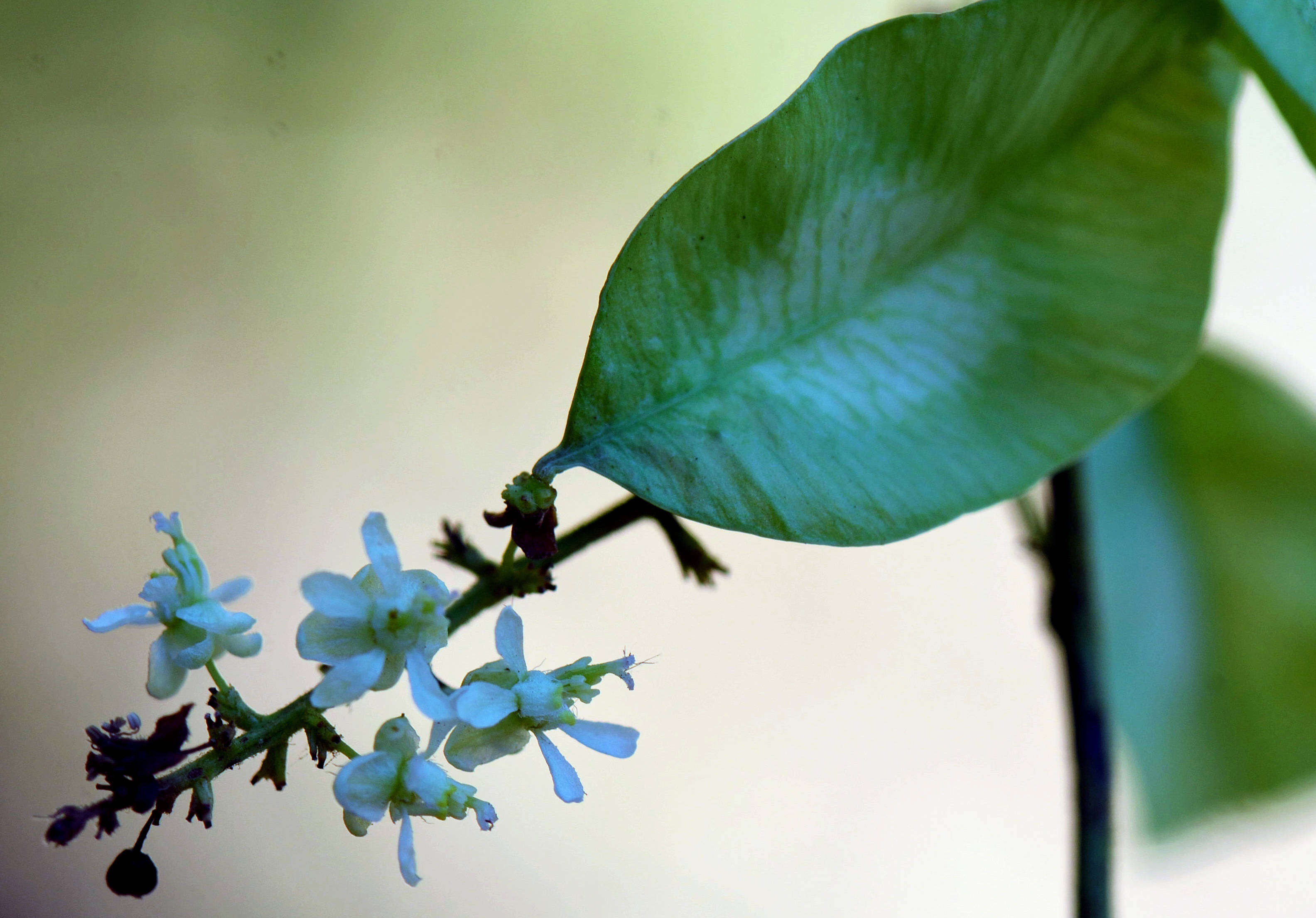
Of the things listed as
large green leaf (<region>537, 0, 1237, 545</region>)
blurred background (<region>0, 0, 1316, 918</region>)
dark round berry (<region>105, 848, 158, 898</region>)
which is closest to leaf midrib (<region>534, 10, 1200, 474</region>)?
large green leaf (<region>537, 0, 1237, 545</region>)

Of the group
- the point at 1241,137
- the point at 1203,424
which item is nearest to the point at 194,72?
the point at 1203,424

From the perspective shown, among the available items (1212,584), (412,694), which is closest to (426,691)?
(412,694)

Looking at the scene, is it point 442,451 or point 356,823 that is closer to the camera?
point 356,823

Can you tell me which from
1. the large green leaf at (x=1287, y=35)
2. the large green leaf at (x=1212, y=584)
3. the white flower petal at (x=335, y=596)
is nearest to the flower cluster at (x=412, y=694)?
the white flower petal at (x=335, y=596)

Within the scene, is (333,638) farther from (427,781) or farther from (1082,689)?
→ (1082,689)

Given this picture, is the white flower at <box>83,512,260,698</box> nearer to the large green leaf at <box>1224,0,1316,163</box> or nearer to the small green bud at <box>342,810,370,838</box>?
the small green bud at <box>342,810,370,838</box>
